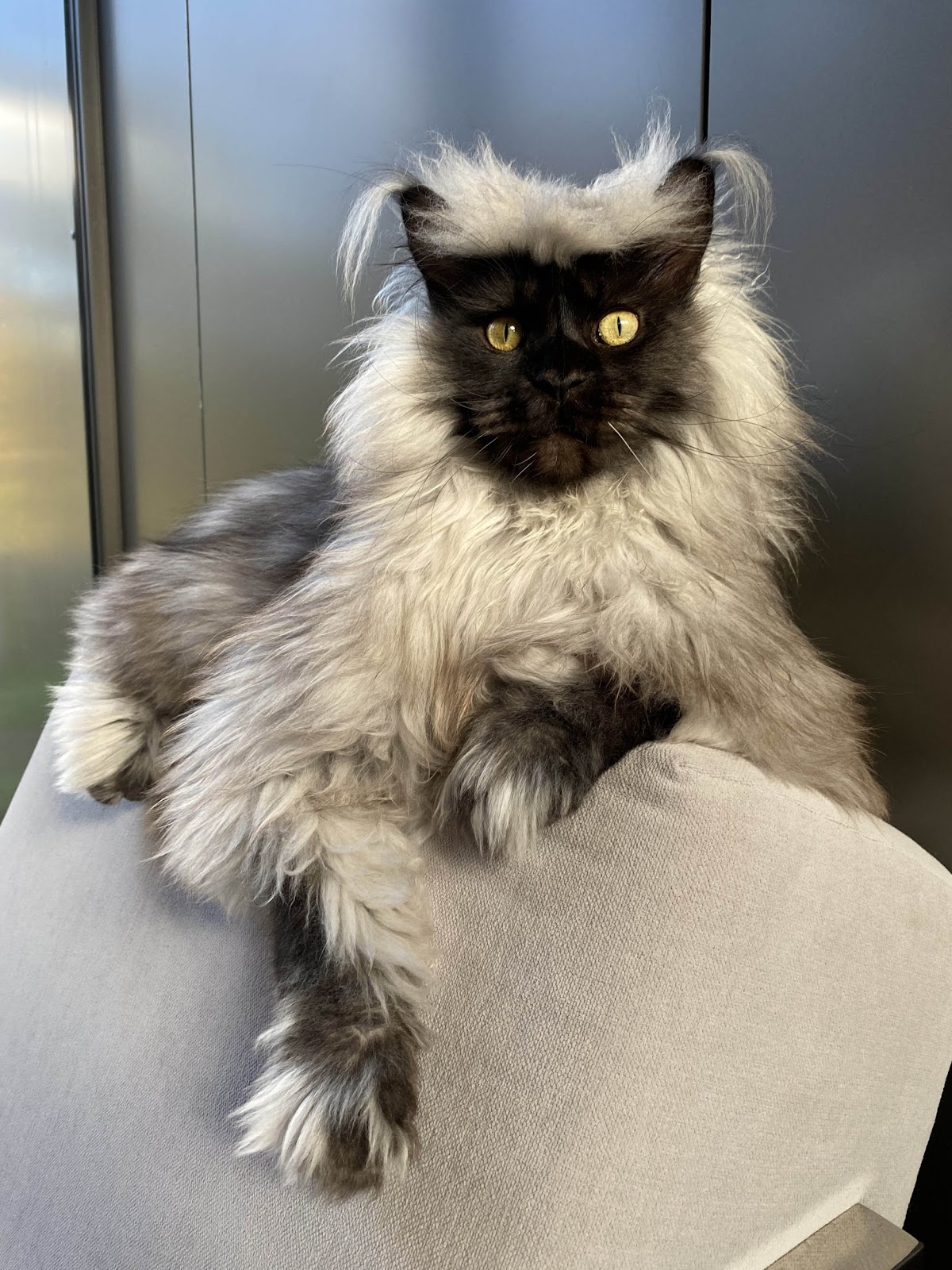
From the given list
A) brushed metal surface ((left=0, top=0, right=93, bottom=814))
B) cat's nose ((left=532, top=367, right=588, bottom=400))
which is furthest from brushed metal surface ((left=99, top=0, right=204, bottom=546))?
cat's nose ((left=532, top=367, right=588, bottom=400))

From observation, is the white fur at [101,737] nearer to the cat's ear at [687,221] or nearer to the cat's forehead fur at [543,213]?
the cat's forehead fur at [543,213]

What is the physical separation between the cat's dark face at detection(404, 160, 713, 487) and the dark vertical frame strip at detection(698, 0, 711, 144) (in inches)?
19.2

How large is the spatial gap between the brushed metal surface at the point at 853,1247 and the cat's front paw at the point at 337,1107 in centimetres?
42

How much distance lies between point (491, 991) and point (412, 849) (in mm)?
164

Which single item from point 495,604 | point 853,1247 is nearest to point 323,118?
point 495,604

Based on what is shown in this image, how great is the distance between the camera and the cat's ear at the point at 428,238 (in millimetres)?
1043

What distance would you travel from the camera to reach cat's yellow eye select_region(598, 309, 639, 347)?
3.28ft

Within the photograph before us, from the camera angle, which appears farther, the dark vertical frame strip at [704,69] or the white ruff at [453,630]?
the dark vertical frame strip at [704,69]

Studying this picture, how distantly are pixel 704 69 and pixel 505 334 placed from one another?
29.4 inches

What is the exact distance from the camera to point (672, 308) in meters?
1.03

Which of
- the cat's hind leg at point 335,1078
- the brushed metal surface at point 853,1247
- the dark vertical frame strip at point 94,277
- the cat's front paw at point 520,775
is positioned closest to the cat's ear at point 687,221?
the cat's front paw at point 520,775

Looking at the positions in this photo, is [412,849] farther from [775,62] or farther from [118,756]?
[775,62]

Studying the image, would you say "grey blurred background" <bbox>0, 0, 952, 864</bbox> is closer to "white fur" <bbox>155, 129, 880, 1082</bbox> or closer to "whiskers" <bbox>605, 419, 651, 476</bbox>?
"white fur" <bbox>155, 129, 880, 1082</bbox>

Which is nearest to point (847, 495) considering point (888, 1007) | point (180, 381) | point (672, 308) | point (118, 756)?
point (672, 308)
